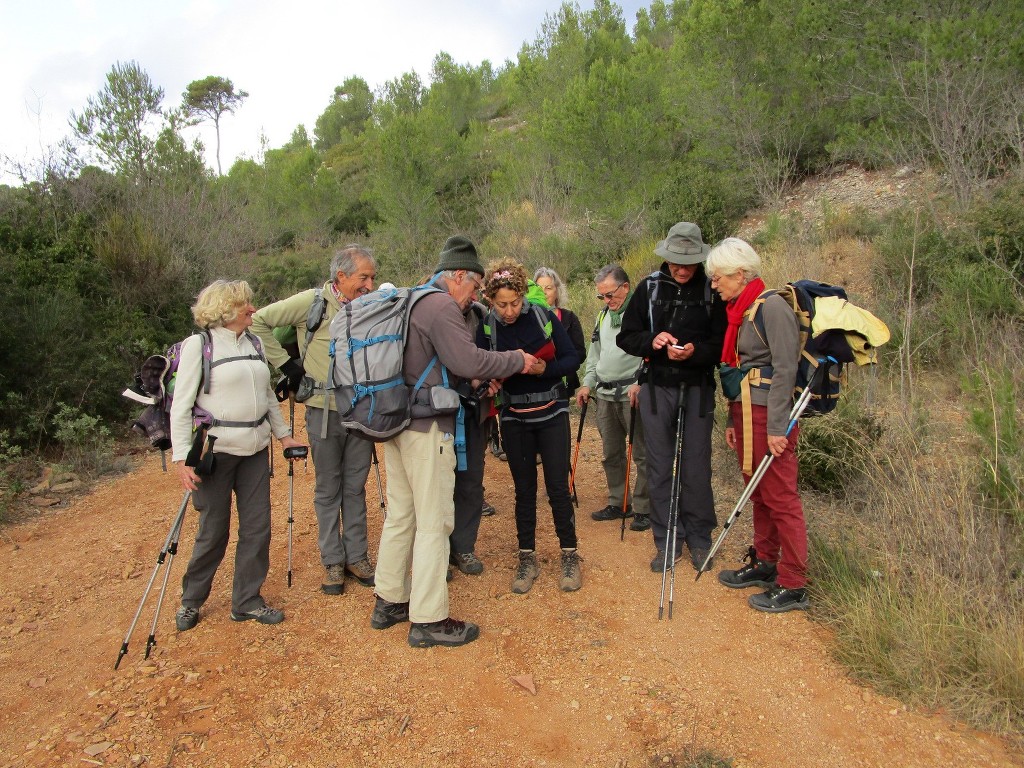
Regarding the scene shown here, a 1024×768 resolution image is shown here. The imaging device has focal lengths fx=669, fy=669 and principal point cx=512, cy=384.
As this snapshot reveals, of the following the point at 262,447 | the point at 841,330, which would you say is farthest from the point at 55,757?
the point at 841,330

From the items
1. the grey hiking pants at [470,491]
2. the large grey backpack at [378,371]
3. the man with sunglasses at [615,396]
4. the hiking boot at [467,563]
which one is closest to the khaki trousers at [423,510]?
the large grey backpack at [378,371]

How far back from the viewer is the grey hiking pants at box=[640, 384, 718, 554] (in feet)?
13.9

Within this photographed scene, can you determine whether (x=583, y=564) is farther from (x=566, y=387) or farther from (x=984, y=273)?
(x=984, y=273)

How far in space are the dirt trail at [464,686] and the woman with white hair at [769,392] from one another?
279 mm

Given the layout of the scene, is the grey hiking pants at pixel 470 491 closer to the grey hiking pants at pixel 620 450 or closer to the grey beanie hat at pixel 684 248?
the grey hiking pants at pixel 620 450

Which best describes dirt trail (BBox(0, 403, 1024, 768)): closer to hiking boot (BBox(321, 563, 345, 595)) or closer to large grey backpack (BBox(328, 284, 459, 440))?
hiking boot (BBox(321, 563, 345, 595))

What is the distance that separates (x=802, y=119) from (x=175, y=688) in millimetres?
14416

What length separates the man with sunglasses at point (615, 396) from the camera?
198 inches

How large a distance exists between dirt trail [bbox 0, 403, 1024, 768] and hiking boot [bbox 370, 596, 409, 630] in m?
0.06

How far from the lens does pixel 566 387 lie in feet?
13.8

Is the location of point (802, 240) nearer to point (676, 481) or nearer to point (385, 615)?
point (676, 481)

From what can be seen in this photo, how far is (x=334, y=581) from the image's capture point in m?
4.29

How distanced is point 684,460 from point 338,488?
224 cm

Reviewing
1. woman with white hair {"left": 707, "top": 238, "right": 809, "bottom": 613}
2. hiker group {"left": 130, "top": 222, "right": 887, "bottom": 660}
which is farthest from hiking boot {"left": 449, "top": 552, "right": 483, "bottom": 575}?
woman with white hair {"left": 707, "top": 238, "right": 809, "bottom": 613}
